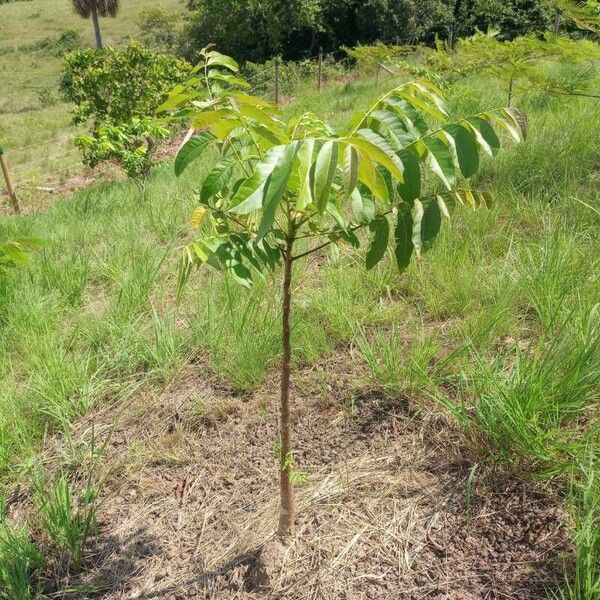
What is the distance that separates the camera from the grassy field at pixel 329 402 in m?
1.52

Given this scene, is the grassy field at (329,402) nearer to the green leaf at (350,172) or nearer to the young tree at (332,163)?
the young tree at (332,163)

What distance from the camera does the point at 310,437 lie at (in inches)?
76.4

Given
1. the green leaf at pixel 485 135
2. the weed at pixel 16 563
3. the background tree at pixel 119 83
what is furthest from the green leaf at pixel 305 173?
the background tree at pixel 119 83

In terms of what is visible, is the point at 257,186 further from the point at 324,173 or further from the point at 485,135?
the point at 485,135

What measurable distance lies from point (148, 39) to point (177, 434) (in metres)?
31.4

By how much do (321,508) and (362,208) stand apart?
43.0 inches

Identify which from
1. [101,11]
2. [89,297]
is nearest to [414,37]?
[101,11]

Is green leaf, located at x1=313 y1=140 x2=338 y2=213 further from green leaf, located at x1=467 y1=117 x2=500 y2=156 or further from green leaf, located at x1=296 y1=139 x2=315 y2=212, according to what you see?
green leaf, located at x1=467 y1=117 x2=500 y2=156

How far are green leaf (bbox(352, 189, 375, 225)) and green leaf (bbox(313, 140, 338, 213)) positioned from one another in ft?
0.88

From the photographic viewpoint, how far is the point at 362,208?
3.39 feet

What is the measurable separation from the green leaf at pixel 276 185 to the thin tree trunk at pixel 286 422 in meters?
0.39

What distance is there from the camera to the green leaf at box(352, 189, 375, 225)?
1027mm

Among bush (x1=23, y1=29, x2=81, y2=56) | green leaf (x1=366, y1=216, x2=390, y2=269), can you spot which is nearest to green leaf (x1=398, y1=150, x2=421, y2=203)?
green leaf (x1=366, y1=216, x2=390, y2=269)

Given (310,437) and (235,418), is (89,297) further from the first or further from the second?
(310,437)
